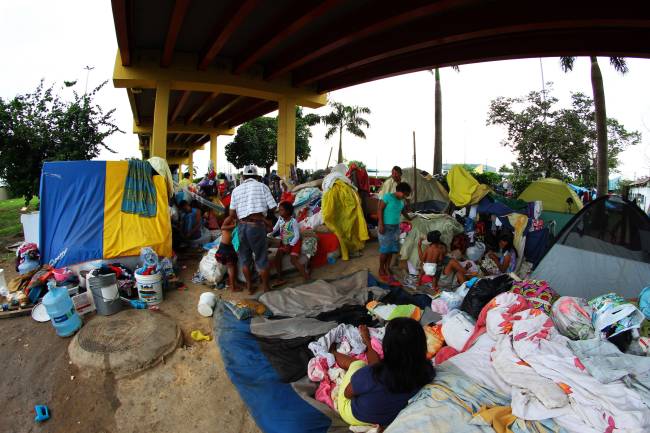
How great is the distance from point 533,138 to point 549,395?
16025mm

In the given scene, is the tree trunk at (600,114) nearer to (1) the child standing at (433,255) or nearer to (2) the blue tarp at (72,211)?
(1) the child standing at (433,255)

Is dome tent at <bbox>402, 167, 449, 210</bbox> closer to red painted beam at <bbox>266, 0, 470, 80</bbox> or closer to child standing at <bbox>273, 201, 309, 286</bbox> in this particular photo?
red painted beam at <bbox>266, 0, 470, 80</bbox>

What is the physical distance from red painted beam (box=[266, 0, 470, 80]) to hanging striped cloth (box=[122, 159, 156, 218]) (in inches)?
176

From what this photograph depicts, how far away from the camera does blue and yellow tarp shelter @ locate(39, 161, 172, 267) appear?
186 inches

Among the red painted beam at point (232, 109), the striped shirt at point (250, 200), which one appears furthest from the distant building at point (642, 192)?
the striped shirt at point (250, 200)

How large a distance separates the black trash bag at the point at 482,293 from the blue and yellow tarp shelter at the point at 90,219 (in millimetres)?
4260

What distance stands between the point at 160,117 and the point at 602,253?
962 centimetres

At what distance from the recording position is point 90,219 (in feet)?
16.0

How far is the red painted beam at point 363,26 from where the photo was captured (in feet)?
17.2

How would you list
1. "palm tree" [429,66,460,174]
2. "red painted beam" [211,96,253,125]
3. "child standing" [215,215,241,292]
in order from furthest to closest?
1. "palm tree" [429,66,460,174]
2. "red painted beam" [211,96,253,125]
3. "child standing" [215,215,241,292]

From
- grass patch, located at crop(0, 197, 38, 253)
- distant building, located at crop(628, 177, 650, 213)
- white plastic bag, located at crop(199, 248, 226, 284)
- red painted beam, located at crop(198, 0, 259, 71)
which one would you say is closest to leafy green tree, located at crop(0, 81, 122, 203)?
grass patch, located at crop(0, 197, 38, 253)

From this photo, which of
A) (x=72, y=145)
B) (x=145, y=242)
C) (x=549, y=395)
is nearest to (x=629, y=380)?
(x=549, y=395)

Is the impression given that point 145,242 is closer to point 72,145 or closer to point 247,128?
point 72,145

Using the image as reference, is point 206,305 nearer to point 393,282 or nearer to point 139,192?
point 139,192
